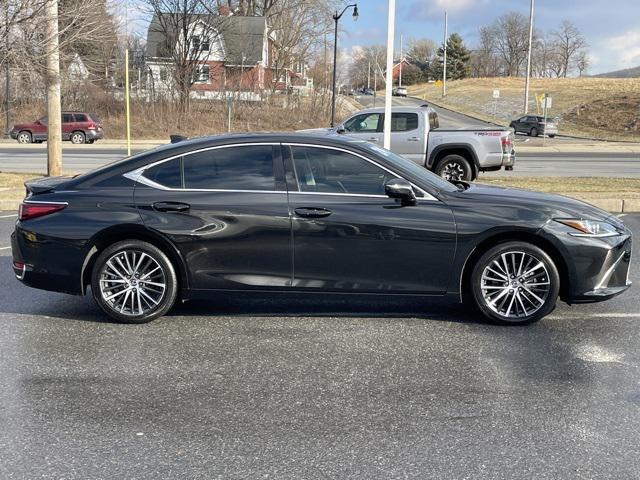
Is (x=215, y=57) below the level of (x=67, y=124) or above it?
above

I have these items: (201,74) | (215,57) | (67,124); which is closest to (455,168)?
(67,124)

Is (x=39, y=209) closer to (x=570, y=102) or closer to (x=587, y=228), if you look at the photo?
(x=587, y=228)

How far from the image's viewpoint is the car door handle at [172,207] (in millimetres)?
5875

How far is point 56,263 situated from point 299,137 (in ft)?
7.52

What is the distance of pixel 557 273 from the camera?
5.81 m

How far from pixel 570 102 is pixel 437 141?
184 feet

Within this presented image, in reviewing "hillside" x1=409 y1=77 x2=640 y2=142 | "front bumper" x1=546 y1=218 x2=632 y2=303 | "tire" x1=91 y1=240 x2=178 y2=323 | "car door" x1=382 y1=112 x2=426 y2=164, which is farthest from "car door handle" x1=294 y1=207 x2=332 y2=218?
"hillside" x1=409 y1=77 x2=640 y2=142

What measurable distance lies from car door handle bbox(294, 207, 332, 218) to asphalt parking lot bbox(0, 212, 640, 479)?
3.06 feet

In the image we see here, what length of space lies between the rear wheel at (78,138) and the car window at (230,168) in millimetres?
34682

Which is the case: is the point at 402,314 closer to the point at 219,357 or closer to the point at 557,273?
the point at 557,273

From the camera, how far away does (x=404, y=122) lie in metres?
17.1

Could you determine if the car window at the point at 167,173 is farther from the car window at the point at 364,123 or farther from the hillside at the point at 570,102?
the hillside at the point at 570,102

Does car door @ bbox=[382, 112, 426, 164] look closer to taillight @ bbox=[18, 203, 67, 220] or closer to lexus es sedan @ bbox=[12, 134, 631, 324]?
lexus es sedan @ bbox=[12, 134, 631, 324]

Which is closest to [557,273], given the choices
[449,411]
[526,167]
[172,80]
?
[449,411]
